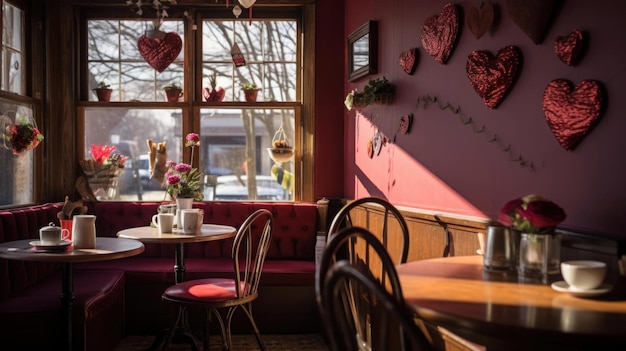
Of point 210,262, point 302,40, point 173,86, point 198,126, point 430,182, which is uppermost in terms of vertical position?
point 302,40

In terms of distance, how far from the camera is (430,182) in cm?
329

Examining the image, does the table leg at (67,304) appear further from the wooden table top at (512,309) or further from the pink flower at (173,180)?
the wooden table top at (512,309)

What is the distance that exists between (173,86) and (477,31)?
2837 millimetres

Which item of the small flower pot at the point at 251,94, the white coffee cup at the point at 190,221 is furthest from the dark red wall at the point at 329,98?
the white coffee cup at the point at 190,221

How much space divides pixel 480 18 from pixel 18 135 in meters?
3.00

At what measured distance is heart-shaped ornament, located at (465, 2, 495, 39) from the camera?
8.75ft

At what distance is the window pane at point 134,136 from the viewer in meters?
5.05

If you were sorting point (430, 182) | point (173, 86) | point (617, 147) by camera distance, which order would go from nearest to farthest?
point (617, 147), point (430, 182), point (173, 86)

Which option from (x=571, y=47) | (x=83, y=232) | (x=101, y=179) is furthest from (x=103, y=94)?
(x=571, y=47)

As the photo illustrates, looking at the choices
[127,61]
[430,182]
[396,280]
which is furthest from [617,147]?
[127,61]

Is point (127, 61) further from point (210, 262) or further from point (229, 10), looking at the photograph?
point (210, 262)

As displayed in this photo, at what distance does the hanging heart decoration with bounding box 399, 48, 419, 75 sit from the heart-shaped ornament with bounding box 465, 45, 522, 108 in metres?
0.60

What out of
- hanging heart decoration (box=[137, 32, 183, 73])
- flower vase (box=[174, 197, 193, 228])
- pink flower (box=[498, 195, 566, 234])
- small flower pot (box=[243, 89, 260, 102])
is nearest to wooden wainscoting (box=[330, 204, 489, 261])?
pink flower (box=[498, 195, 566, 234])

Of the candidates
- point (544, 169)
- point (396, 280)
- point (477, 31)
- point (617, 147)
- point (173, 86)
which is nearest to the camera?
point (396, 280)
